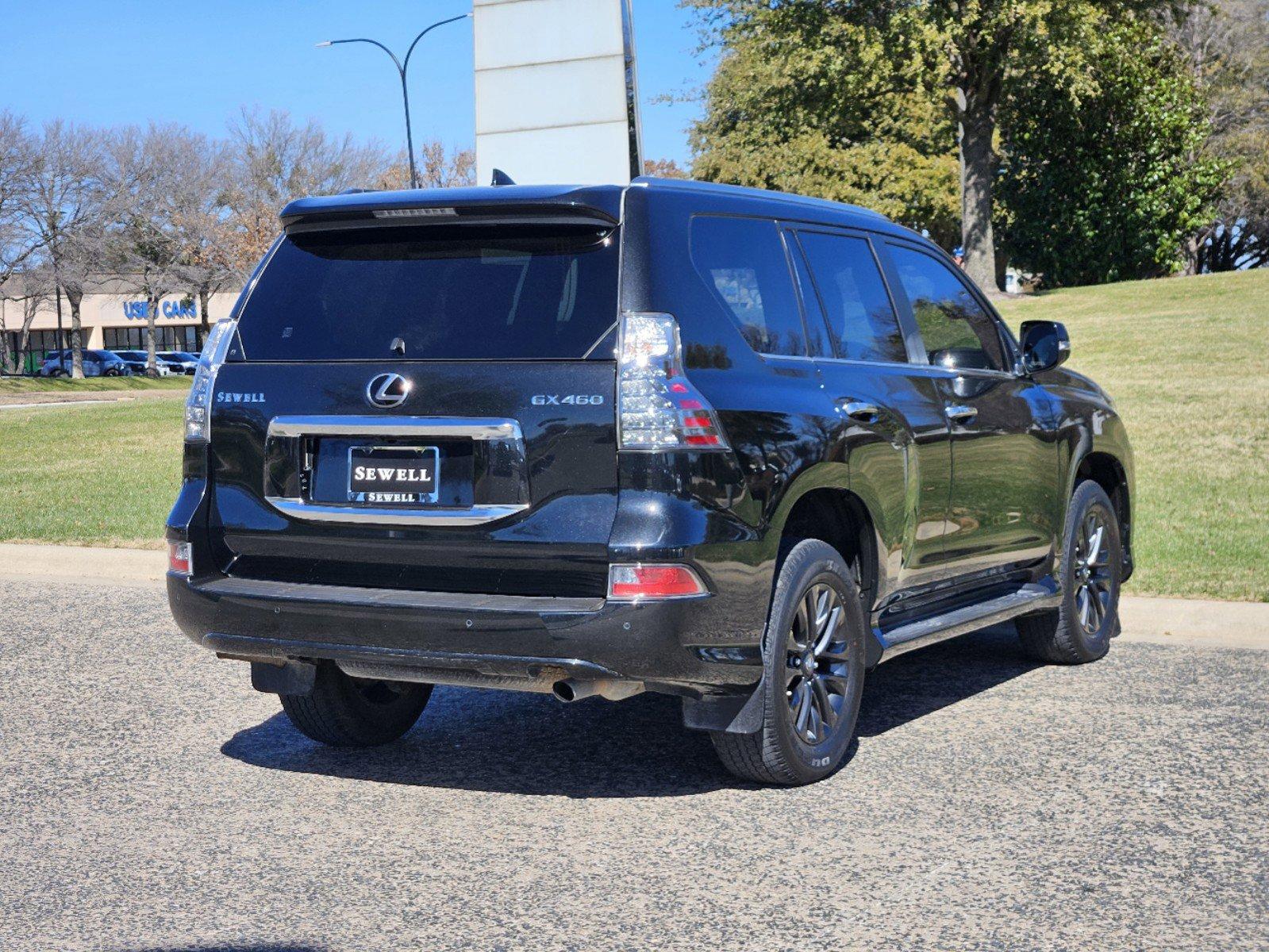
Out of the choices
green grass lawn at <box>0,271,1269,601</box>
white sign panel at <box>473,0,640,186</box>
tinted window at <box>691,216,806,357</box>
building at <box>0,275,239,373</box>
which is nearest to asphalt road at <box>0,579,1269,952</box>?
tinted window at <box>691,216,806,357</box>

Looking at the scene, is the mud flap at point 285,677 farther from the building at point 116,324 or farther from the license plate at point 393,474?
the building at point 116,324

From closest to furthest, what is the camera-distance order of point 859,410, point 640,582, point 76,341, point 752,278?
point 640,582 < point 752,278 < point 859,410 < point 76,341

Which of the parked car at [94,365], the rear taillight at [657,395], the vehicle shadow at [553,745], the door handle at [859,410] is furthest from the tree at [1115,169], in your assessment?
the parked car at [94,365]

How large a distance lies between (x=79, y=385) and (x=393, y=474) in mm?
54338

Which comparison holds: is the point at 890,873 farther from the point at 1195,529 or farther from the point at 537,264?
the point at 1195,529

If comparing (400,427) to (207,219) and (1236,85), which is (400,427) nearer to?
(1236,85)

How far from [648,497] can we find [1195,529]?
7154 millimetres

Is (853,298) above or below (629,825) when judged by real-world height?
above

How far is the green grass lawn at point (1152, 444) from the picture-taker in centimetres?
1020

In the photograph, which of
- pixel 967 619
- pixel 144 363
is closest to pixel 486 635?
pixel 967 619

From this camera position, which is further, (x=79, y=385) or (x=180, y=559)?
(x=79, y=385)

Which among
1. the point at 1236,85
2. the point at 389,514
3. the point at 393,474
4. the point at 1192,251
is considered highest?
the point at 1236,85

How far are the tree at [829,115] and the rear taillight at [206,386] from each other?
26.3 meters

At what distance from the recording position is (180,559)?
518 cm
